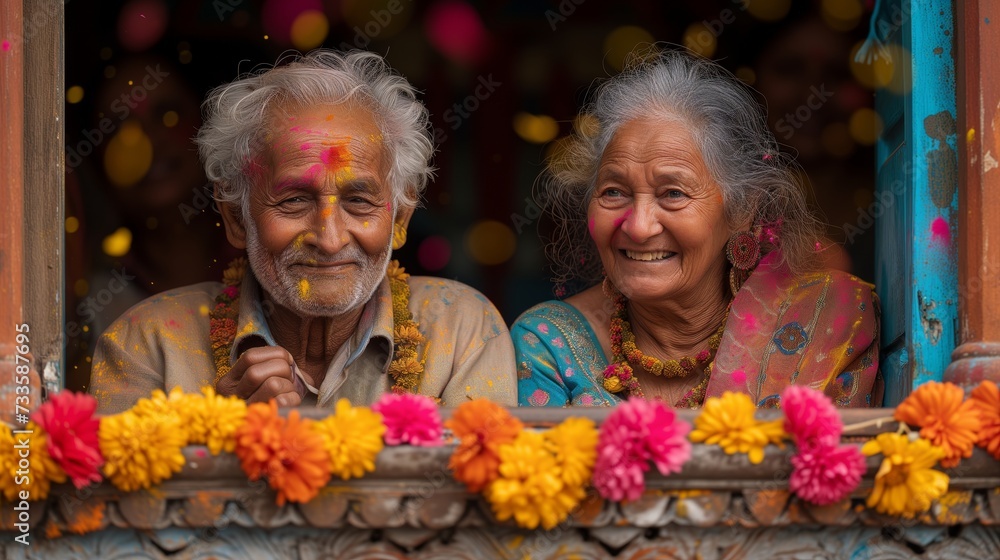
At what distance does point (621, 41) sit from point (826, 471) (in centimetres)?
328

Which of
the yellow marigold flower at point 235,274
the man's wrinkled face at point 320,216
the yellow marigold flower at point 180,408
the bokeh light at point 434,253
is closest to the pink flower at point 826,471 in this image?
the yellow marigold flower at point 180,408

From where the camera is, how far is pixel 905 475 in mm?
2795

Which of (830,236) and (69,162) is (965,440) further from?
(69,162)

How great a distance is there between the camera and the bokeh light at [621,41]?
5.60 metres

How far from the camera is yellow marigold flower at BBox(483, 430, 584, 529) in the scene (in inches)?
107

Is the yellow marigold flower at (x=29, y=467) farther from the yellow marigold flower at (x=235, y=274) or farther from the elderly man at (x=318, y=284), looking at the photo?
the yellow marigold flower at (x=235, y=274)

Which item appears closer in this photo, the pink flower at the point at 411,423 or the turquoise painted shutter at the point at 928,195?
the pink flower at the point at 411,423

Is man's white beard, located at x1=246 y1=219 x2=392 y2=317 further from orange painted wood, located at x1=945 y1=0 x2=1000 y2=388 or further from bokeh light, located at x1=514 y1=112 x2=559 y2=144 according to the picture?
bokeh light, located at x1=514 y1=112 x2=559 y2=144

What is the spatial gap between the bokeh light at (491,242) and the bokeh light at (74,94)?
5.88 feet

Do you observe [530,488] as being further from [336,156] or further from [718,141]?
[718,141]

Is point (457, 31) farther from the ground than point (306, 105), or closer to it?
farther from the ground

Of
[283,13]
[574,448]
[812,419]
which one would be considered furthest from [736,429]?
[283,13]

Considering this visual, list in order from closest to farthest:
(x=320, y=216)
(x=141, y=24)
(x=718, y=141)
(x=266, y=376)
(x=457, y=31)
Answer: (x=266, y=376) → (x=320, y=216) → (x=718, y=141) → (x=141, y=24) → (x=457, y=31)

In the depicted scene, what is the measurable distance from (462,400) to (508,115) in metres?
2.28
